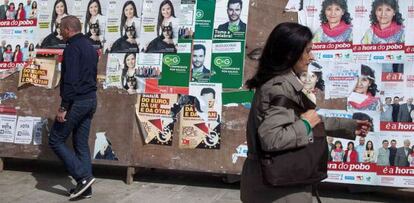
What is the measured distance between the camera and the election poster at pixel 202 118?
5367 millimetres

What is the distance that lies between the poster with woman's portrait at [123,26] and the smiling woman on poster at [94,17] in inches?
2.4

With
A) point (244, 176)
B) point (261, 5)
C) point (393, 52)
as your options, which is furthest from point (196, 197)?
point (244, 176)

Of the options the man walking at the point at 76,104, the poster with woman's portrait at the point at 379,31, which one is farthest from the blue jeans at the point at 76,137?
the poster with woman's portrait at the point at 379,31

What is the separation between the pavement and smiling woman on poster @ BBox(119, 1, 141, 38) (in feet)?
5.33

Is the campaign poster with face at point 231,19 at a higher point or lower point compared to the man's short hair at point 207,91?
higher

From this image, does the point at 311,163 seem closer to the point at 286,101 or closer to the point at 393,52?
the point at 286,101

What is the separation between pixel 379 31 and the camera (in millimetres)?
4965

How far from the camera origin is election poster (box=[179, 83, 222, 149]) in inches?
211

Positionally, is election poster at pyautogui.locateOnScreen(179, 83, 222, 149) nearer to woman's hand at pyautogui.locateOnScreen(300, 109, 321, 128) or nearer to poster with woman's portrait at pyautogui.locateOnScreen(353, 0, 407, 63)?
poster with woman's portrait at pyautogui.locateOnScreen(353, 0, 407, 63)

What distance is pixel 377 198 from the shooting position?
17.5 ft

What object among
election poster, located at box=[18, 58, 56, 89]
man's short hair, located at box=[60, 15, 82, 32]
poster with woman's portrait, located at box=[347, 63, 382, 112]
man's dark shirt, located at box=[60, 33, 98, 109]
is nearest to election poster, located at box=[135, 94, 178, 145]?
man's dark shirt, located at box=[60, 33, 98, 109]

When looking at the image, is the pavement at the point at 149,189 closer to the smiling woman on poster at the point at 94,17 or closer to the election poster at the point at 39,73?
the election poster at the point at 39,73

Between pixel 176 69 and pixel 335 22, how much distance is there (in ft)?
5.31

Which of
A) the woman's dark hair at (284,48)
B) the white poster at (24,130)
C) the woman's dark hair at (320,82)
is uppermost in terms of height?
the woman's dark hair at (284,48)
